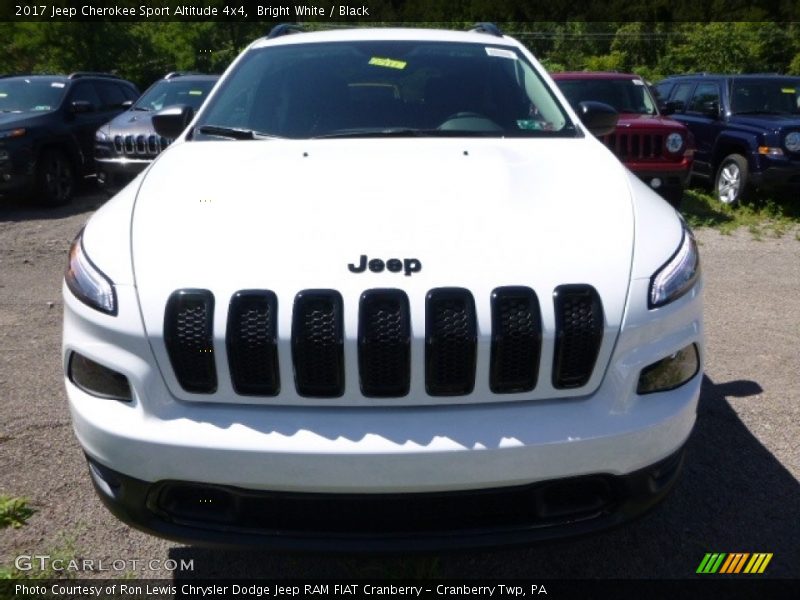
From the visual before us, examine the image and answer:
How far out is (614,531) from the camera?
2201 mm

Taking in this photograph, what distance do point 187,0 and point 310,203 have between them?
26.1 meters

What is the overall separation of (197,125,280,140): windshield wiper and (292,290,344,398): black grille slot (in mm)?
1429

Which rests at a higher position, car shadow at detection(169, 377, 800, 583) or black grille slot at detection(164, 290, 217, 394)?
black grille slot at detection(164, 290, 217, 394)

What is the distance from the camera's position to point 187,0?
25.8 m

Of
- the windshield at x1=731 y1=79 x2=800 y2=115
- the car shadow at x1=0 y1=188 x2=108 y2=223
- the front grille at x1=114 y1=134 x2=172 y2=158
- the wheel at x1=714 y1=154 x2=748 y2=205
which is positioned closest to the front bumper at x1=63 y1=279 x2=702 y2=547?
the front grille at x1=114 y1=134 x2=172 y2=158

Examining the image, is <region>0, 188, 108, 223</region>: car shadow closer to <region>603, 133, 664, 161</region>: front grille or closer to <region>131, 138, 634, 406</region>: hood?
<region>603, 133, 664, 161</region>: front grille

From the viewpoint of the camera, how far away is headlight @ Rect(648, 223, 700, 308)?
2217 millimetres

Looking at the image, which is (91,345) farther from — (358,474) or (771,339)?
(771,339)

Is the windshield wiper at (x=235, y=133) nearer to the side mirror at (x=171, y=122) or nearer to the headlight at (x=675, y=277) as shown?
the side mirror at (x=171, y=122)

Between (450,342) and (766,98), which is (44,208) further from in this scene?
(766,98)

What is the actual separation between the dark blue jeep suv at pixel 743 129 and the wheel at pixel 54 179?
770 centimetres

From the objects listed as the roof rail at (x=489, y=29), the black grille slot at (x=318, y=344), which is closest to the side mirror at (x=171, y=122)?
the roof rail at (x=489, y=29)

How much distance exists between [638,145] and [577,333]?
296 inches

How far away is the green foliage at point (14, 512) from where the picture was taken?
2889 mm
